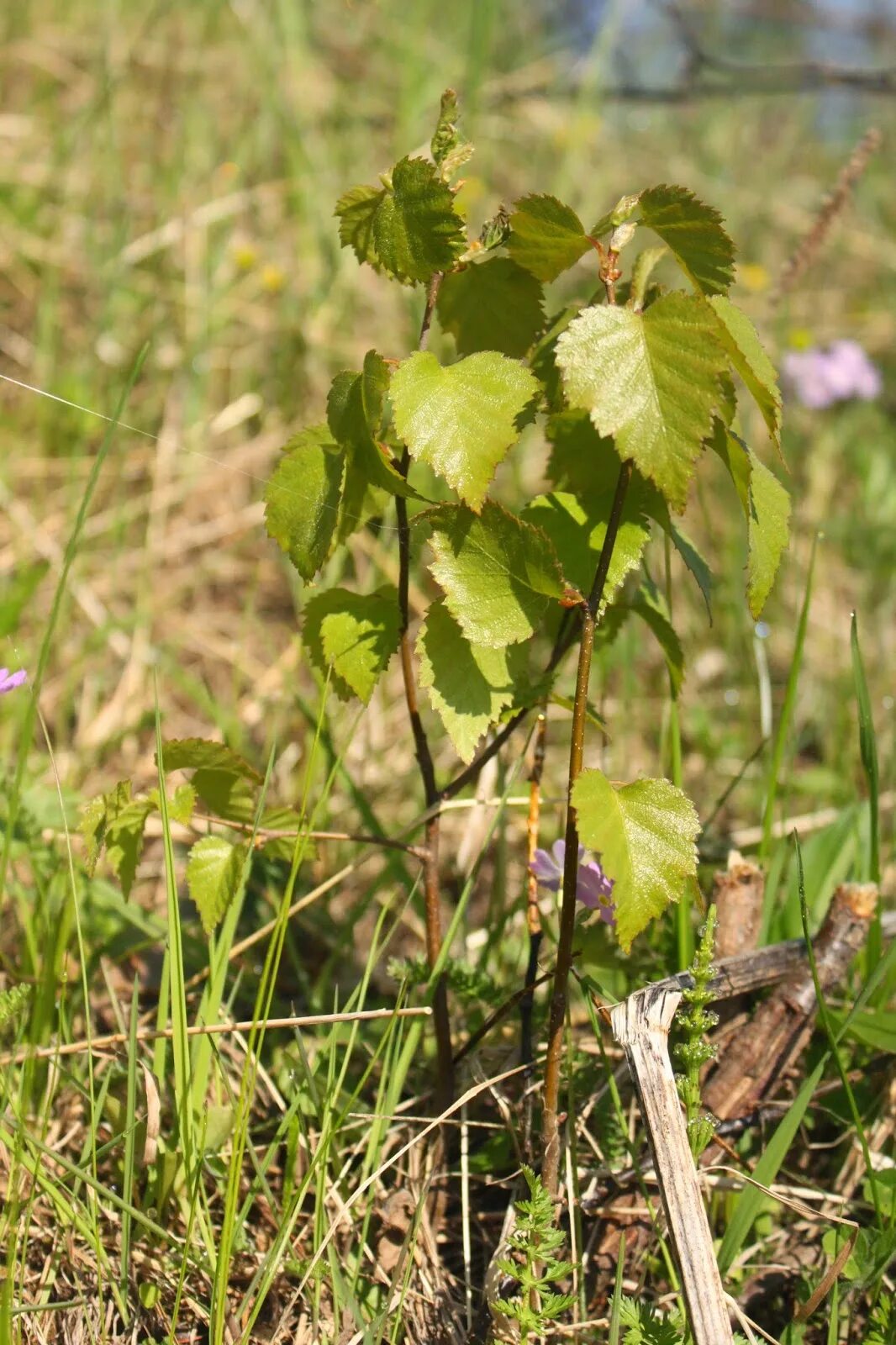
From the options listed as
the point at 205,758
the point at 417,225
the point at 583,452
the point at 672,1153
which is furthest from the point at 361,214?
the point at 672,1153

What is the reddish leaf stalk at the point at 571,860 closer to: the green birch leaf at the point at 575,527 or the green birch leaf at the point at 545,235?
the green birch leaf at the point at 575,527

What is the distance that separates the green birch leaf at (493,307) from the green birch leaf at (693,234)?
0.18 m

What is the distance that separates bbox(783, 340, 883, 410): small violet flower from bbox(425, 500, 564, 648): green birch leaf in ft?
8.72

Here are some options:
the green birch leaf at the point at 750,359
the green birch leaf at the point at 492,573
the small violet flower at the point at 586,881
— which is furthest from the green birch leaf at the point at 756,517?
the small violet flower at the point at 586,881

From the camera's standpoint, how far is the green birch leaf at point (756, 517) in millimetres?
1038

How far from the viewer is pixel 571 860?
3.69 feet

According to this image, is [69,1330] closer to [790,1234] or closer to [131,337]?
[790,1234]

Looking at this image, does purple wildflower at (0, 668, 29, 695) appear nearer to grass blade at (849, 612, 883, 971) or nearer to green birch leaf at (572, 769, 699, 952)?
green birch leaf at (572, 769, 699, 952)

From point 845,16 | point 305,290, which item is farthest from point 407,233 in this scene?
point 845,16

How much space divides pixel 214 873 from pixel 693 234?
75cm

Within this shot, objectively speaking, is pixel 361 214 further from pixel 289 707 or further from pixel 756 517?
pixel 289 707

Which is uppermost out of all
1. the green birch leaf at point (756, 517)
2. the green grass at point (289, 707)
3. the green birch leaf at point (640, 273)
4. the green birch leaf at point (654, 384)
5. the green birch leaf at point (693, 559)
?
the green birch leaf at point (640, 273)

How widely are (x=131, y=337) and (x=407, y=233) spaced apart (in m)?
2.39

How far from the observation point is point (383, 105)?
4.27 metres
